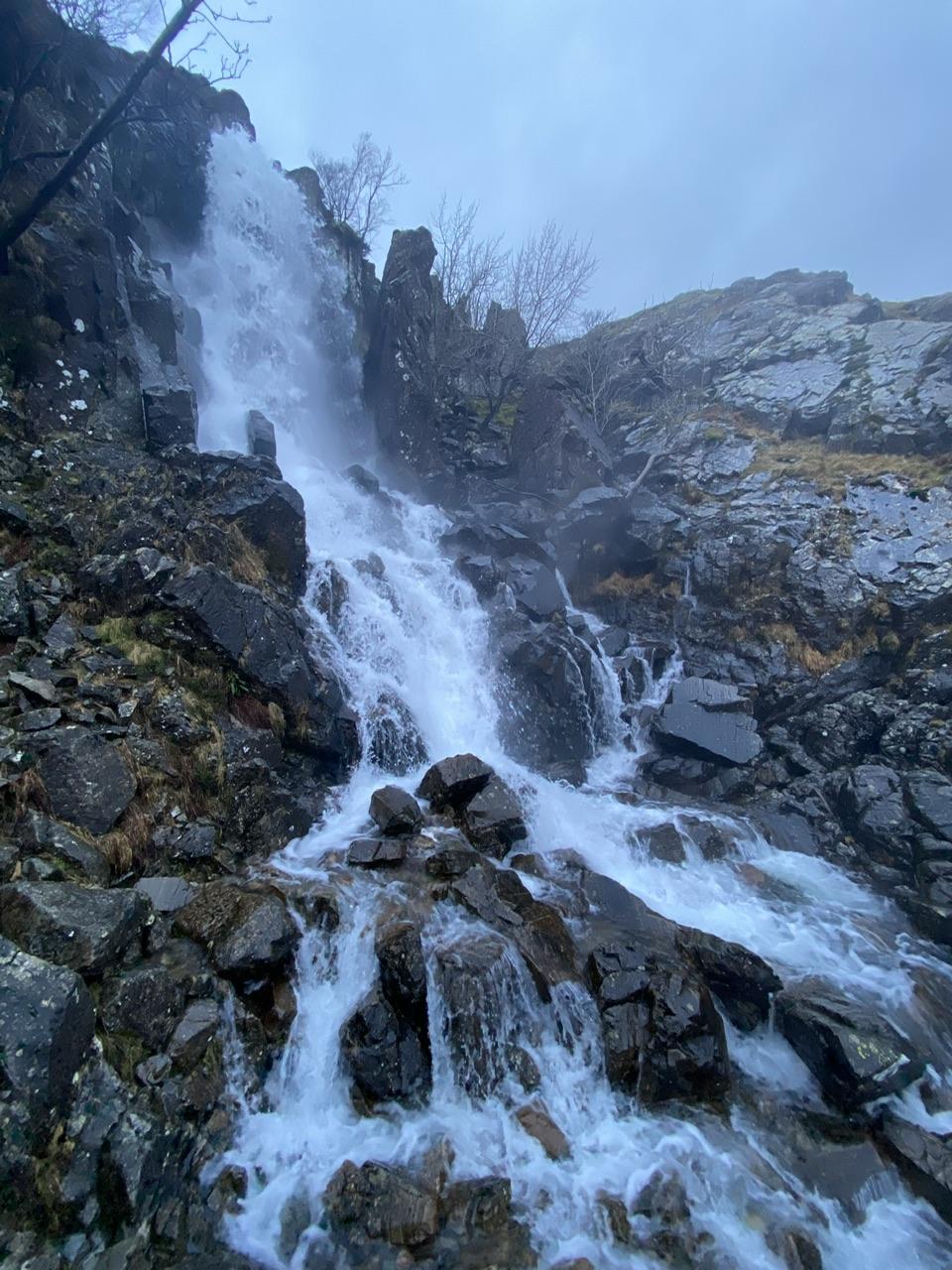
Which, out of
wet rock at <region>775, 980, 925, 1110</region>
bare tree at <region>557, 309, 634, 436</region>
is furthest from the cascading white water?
bare tree at <region>557, 309, 634, 436</region>

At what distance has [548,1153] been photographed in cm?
581

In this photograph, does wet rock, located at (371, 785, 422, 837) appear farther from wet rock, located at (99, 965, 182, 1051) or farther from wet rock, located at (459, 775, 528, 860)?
wet rock, located at (99, 965, 182, 1051)

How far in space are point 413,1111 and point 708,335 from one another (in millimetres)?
39895

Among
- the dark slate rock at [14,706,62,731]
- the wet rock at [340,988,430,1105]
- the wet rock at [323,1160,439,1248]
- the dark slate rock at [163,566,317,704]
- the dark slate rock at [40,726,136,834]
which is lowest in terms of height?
the wet rock at [323,1160,439,1248]

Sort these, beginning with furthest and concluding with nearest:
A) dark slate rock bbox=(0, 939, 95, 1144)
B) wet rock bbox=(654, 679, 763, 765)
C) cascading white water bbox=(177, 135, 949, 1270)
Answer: wet rock bbox=(654, 679, 763, 765)
cascading white water bbox=(177, 135, 949, 1270)
dark slate rock bbox=(0, 939, 95, 1144)

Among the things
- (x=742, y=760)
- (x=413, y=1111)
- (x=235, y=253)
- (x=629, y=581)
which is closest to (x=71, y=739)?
(x=413, y=1111)

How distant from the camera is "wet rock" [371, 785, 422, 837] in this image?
926 centimetres

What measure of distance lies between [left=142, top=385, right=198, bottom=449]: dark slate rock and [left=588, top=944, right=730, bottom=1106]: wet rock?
12.8 meters

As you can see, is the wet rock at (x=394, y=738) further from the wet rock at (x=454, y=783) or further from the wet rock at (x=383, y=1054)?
the wet rock at (x=383, y=1054)

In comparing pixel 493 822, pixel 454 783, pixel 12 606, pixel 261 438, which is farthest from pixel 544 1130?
pixel 261 438

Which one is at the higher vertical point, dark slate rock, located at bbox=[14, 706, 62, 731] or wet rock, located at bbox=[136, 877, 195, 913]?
dark slate rock, located at bbox=[14, 706, 62, 731]

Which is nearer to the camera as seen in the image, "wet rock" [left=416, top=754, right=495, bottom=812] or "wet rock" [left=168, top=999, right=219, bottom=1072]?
"wet rock" [left=168, top=999, right=219, bottom=1072]

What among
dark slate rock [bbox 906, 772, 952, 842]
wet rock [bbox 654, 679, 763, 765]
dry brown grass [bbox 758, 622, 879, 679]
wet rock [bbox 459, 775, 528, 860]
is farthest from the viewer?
dry brown grass [bbox 758, 622, 879, 679]

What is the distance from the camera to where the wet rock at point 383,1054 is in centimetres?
598
